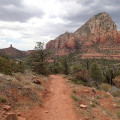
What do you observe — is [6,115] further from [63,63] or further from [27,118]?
[63,63]

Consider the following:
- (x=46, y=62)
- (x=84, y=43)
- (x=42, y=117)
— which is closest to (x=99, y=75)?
(x=46, y=62)

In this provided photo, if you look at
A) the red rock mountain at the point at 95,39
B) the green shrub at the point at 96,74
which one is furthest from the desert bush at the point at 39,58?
the red rock mountain at the point at 95,39

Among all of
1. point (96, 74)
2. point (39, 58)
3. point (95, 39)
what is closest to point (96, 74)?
point (96, 74)

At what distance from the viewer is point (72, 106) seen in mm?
8477

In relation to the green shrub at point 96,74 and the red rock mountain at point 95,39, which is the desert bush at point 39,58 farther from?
the red rock mountain at point 95,39

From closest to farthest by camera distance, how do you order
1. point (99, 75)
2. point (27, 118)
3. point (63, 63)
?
point (27, 118) < point (99, 75) < point (63, 63)

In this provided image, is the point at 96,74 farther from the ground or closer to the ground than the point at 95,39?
closer to the ground

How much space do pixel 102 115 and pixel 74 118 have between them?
1973 mm

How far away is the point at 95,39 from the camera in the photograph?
Answer: 406ft

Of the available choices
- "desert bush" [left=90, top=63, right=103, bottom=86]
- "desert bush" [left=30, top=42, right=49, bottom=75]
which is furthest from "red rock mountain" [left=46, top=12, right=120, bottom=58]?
"desert bush" [left=30, top=42, right=49, bottom=75]

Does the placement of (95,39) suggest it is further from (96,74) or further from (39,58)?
(39,58)

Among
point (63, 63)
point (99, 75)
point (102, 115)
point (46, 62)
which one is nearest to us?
point (102, 115)

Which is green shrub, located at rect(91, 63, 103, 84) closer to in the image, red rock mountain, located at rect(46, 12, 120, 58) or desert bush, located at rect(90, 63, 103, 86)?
desert bush, located at rect(90, 63, 103, 86)

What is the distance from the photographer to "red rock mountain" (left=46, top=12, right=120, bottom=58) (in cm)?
10444
